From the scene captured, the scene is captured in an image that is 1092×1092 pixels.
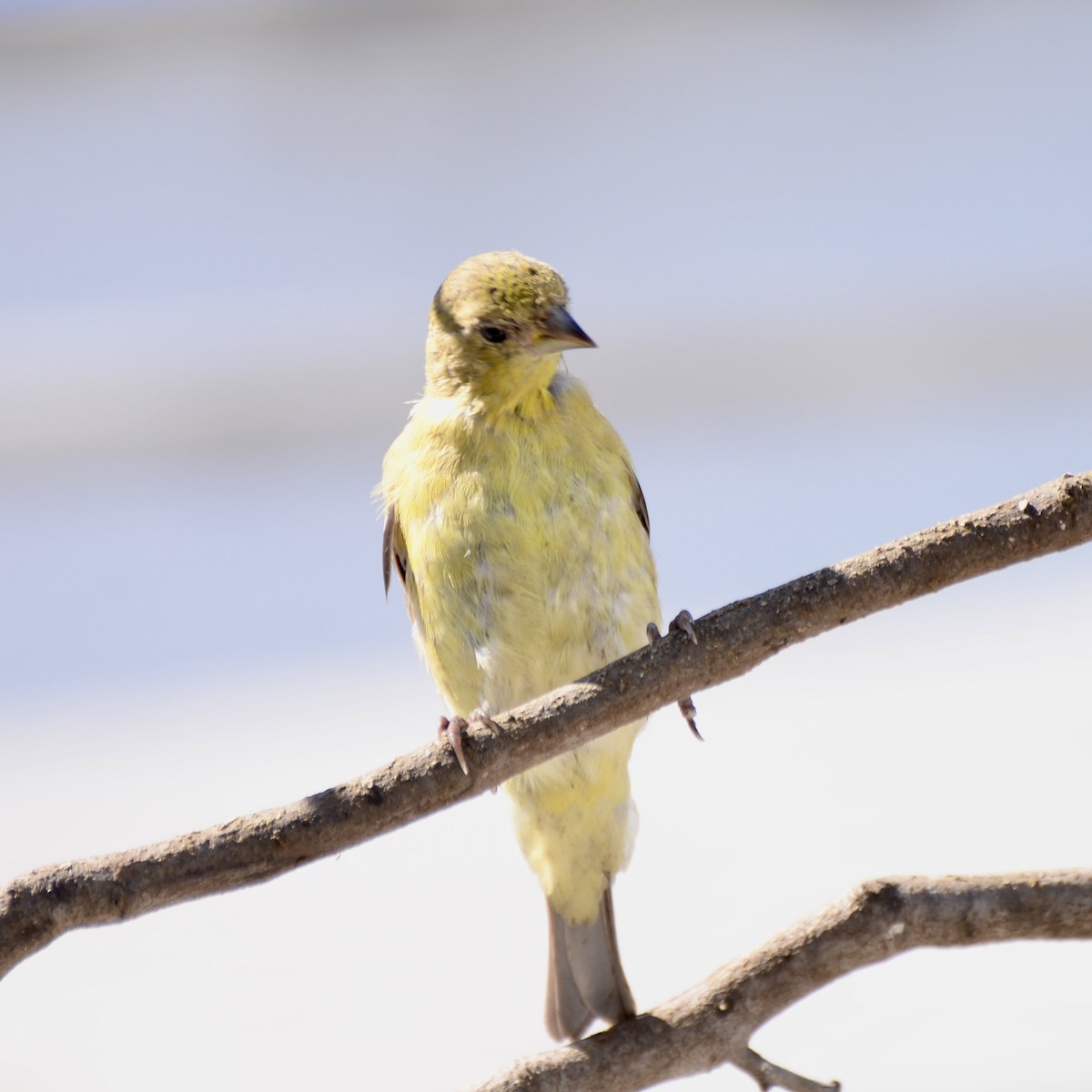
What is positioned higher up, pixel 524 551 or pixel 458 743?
pixel 524 551

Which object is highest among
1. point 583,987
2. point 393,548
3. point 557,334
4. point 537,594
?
point 557,334

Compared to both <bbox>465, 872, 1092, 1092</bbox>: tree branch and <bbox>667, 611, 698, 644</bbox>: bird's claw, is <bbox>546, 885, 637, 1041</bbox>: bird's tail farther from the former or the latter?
<bbox>667, 611, 698, 644</bbox>: bird's claw

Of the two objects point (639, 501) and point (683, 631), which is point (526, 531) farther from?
point (683, 631)

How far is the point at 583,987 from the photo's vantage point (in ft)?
9.20

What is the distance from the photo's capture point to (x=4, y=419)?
6.62 metres

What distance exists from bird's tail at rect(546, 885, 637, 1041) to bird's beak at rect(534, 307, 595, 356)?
51.2 inches

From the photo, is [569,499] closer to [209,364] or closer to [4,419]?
[209,364]

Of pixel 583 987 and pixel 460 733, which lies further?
pixel 583 987

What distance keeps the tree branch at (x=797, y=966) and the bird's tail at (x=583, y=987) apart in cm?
63

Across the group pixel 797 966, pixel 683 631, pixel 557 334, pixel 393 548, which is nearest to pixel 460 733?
pixel 683 631

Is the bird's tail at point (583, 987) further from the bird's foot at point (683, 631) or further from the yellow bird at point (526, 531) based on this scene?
the bird's foot at point (683, 631)

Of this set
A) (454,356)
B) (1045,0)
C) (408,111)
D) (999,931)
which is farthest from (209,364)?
(999,931)

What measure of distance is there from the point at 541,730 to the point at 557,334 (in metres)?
0.98

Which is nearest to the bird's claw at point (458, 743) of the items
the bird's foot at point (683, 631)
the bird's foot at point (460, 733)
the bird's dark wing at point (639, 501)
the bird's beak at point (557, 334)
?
the bird's foot at point (460, 733)
